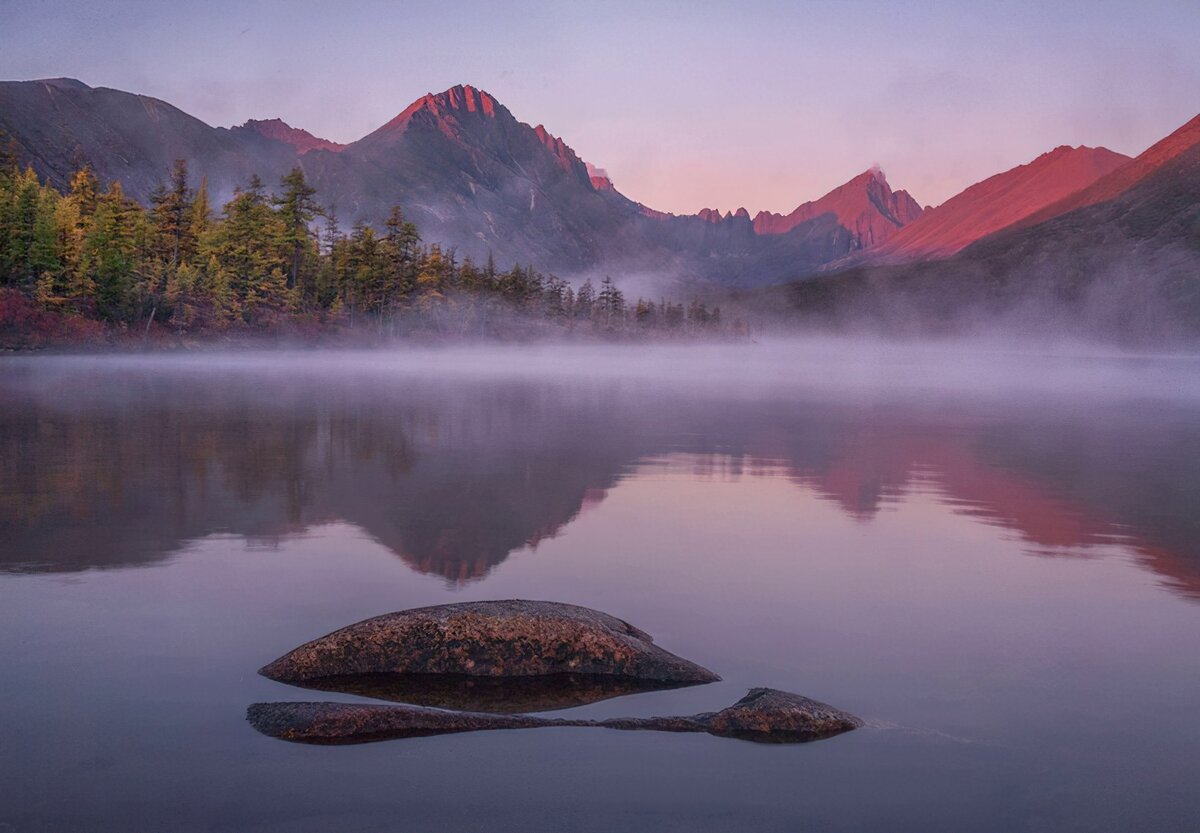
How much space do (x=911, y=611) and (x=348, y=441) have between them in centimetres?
2584

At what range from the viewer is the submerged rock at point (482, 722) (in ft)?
32.1

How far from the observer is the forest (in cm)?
10662

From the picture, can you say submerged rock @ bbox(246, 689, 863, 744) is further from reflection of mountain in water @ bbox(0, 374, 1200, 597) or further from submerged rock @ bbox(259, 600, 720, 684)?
reflection of mountain in water @ bbox(0, 374, 1200, 597)

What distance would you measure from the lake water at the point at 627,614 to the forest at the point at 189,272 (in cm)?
8093

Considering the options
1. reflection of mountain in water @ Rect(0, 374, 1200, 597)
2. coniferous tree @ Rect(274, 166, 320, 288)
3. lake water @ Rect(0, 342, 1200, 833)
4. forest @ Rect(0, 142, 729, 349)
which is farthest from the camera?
coniferous tree @ Rect(274, 166, 320, 288)

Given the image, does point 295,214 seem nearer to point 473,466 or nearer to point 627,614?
point 473,466

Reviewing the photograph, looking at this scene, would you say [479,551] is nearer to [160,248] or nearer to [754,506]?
[754,506]

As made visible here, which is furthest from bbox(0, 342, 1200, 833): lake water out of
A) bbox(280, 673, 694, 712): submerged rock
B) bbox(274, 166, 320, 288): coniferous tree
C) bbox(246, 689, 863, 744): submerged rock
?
bbox(274, 166, 320, 288): coniferous tree

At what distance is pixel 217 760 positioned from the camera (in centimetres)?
920

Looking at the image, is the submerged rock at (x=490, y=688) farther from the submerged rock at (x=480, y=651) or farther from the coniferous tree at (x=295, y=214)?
the coniferous tree at (x=295, y=214)

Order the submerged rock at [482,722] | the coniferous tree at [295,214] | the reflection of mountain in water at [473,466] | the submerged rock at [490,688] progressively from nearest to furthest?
the submerged rock at [482,722]
the submerged rock at [490,688]
the reflection of mountain in water at [473,466]
the coniferous tree at [295,214]

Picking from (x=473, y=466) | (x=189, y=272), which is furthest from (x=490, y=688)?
(x=189, y=272)

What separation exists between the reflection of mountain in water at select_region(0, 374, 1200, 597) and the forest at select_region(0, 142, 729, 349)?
56.5 metres

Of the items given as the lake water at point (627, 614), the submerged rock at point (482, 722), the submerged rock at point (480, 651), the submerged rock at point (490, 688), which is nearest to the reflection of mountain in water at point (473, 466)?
the lake water at point (627, 614)
